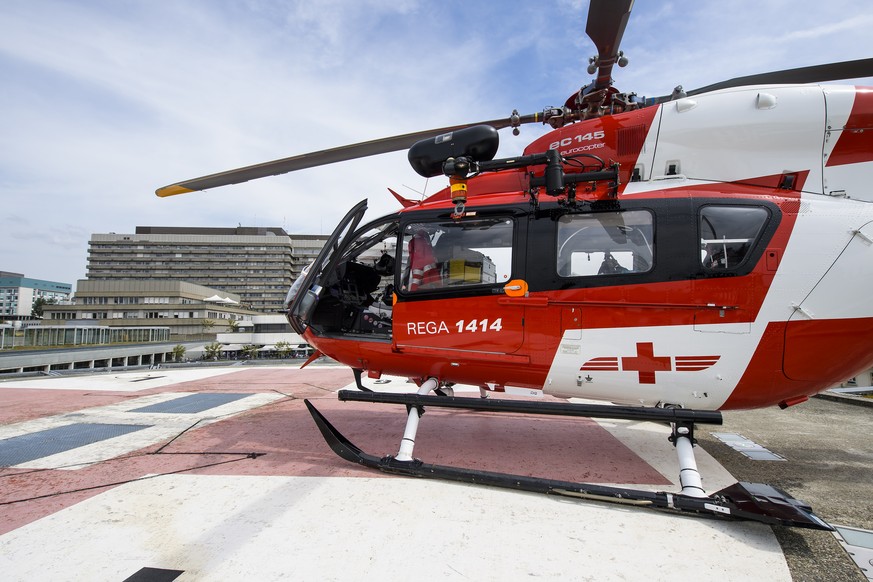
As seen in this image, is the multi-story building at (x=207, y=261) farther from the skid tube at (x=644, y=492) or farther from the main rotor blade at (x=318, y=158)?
the skid tube at (x=644, y=492)

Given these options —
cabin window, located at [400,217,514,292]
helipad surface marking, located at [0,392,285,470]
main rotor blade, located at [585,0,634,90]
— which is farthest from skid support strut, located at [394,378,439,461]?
main rotor blade, located at [585,0,634,90]

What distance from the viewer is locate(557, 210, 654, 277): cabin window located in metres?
3.41

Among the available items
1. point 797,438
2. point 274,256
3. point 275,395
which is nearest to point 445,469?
point 797,438

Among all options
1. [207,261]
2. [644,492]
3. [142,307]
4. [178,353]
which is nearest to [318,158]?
[644,492]

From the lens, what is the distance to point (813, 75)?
341cm

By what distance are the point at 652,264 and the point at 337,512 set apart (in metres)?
3.01

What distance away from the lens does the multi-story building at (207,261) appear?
10506 cm

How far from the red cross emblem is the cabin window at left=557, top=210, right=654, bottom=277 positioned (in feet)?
2.22

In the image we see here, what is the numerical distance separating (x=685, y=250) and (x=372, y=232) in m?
3.09

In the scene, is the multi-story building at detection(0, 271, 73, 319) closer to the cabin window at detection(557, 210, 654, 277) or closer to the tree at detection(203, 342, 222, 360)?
the tree at detection(203, 342, 222, 360)

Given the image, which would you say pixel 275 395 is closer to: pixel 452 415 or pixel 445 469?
pixel 452 415

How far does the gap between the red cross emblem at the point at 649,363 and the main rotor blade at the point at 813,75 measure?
2.42 meters

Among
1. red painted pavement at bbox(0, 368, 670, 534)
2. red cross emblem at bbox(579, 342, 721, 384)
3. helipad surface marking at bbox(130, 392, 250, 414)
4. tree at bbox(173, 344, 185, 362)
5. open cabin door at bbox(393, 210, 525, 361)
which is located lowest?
tree at bbox(173, 344, 185, 362)

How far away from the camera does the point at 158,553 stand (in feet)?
7.55
